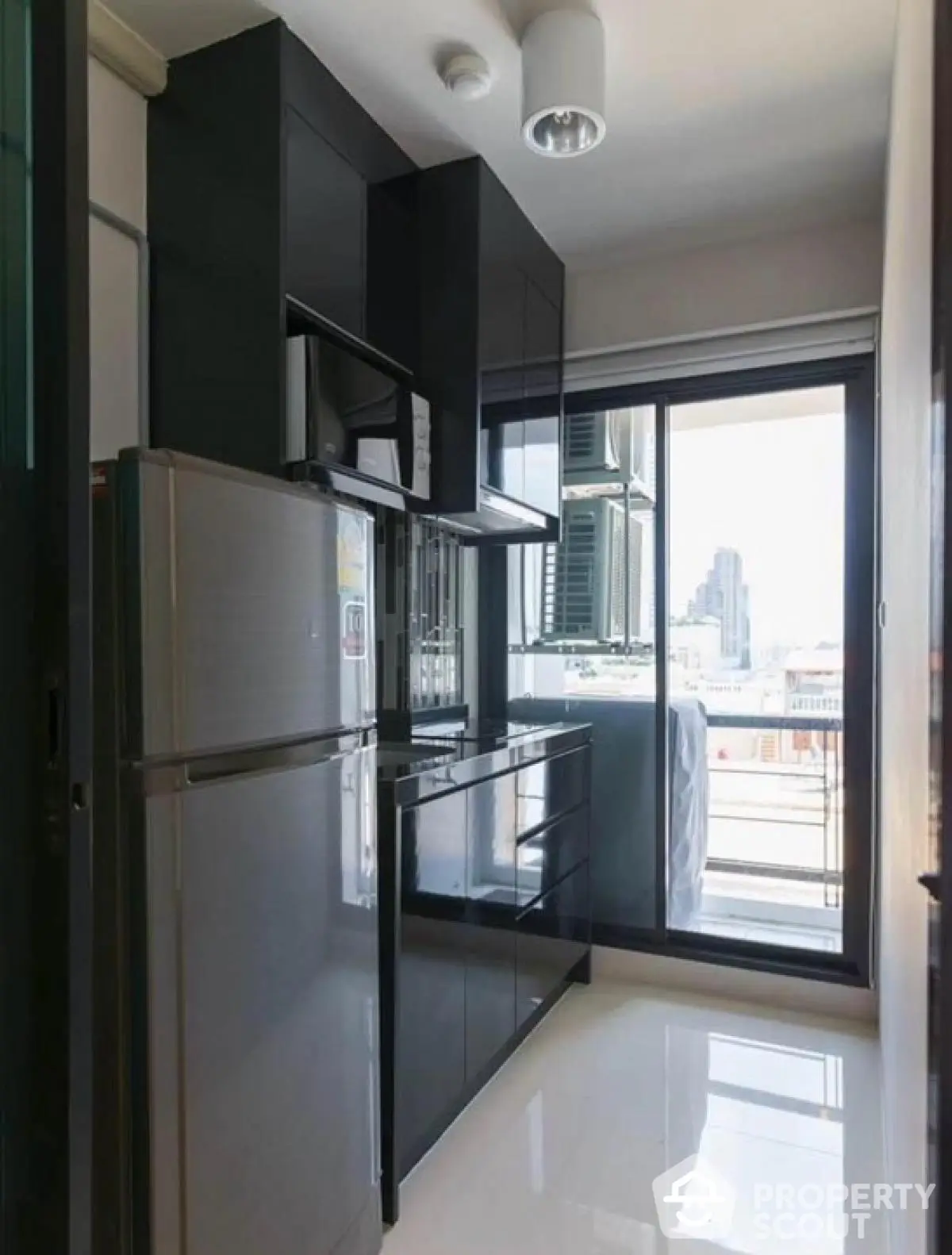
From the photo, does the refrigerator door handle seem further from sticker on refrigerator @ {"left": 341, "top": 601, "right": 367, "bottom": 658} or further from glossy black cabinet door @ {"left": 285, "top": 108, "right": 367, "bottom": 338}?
glossy black cabinet door @ {"left": 285, "top": 108, "right": 367, "bottom": 338}

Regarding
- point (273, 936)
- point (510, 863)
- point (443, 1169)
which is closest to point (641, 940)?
point (510, 863)

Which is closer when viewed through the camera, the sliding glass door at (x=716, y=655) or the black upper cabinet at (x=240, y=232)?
the black upper cabinet at (x=240, y=232)

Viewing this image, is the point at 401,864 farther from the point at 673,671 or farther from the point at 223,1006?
the point at 673,671

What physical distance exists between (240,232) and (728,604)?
2210 mm

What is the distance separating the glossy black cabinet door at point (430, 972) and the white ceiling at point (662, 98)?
1830 mm

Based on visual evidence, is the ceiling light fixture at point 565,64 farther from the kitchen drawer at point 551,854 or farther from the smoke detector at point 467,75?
the kitchen drawer at point 551,854

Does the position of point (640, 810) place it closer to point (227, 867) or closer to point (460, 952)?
point (460, 952)

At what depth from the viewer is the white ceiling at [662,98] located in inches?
72.0

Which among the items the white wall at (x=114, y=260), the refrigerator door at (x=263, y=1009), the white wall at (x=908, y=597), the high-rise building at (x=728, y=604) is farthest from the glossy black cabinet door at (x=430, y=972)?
the high-rise building at (x=728, y=604)

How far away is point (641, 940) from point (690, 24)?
2.97m

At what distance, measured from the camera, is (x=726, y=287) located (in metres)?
2.93

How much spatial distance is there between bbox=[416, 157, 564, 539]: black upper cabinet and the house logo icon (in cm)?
186

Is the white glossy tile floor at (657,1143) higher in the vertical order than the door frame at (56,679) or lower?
lower

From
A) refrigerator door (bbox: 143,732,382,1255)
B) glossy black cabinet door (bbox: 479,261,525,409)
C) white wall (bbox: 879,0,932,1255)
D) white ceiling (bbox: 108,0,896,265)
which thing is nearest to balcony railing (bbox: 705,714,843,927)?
white wall (bbox: 879,0,932,1255)
